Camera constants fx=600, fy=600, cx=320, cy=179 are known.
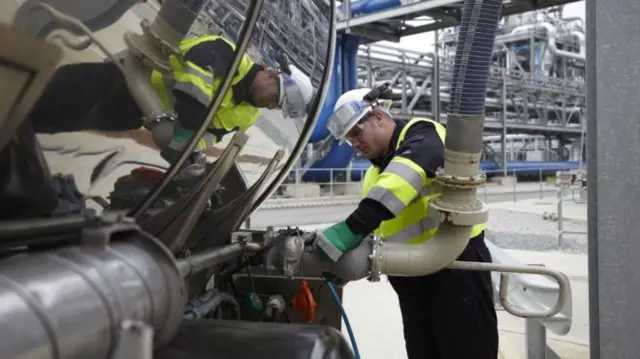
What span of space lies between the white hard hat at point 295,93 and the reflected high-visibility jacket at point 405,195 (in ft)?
0.98

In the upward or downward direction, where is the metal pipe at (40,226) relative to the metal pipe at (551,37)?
downward

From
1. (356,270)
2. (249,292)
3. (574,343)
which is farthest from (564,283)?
(574,343)

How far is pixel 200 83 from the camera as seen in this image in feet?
3.07

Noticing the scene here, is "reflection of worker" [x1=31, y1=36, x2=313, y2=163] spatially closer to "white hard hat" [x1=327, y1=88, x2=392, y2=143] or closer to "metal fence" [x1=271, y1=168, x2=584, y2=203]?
"white hard hat" [x1=327, y1=88, x2=392, y2=143]

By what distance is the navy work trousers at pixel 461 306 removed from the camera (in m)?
1.71

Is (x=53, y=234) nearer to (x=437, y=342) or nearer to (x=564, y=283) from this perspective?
(x=564, y=283)

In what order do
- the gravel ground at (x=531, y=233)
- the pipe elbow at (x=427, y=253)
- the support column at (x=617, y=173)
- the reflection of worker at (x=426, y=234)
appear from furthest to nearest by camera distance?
1. the gravel ground at (x=531, y=233)
2. the reflection of worker at (x=426, y=234)
3. the pipe elbow at (x=427, y=253)
4. the support column at (x=617, y=173)

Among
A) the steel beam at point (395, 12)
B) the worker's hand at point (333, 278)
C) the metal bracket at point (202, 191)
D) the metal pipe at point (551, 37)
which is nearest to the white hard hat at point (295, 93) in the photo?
the metal bracket at point (202, 191)

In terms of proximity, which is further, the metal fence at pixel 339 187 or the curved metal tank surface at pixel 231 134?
the metal fence at pixel 339 187

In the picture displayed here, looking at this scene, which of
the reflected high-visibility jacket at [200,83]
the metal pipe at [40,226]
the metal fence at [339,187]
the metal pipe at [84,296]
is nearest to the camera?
the metal pipe at [84,296]

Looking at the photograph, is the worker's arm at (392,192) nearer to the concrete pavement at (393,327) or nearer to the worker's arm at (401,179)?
the worker's arm at (401,179)

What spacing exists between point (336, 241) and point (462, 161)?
0.34m

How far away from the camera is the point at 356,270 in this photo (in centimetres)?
135

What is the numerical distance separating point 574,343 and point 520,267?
1.55 m
